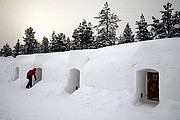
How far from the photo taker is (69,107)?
8867 millimetres

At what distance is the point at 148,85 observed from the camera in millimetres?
9664

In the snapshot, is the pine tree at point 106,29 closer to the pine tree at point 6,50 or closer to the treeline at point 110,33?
the treeline at point 110,33

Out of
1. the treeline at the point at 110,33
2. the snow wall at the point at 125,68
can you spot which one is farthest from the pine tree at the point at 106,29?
the snow wall at the point at 125,68

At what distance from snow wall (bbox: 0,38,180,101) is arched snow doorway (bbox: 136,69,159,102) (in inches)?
2.3

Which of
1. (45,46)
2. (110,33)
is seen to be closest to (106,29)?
(110,33)

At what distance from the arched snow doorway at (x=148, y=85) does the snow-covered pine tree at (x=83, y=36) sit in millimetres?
24696

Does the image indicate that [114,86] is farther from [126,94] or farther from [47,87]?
[47,87]

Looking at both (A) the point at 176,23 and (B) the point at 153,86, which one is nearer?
(B) the point at 153,86

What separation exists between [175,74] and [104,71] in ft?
13.8

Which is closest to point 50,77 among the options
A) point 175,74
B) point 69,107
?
point 69,107

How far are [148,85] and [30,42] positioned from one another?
1572 inches

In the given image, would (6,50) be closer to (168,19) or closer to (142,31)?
(142,31)

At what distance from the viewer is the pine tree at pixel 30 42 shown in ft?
141

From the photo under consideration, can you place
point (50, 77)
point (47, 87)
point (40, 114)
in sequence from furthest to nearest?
point (50, 77) < point (47, 87) < point (40, 114)
